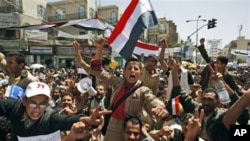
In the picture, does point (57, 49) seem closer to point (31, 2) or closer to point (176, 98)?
point (31, 2)

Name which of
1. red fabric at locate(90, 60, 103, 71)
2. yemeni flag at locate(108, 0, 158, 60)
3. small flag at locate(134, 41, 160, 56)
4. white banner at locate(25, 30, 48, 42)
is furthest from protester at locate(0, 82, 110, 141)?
white banner at locate(25, 30, 48, 42)

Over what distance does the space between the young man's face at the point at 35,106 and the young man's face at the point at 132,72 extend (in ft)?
3.09

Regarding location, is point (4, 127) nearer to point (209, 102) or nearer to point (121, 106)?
point (121, 106)

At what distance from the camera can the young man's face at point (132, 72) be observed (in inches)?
128

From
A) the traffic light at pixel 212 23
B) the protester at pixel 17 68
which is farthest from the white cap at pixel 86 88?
the traffic light at pixel 212 23

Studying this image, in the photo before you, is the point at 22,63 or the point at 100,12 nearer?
the point at 22,63

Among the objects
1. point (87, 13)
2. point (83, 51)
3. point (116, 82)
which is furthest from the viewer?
point (87, 13)

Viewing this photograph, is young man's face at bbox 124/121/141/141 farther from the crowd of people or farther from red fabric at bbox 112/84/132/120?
red fabric at bbox 112/84/132/120

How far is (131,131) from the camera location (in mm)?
3150

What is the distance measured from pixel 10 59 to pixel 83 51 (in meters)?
24.0

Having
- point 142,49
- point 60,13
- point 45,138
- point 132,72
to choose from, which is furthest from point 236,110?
point 60,13

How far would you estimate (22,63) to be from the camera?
175 inches

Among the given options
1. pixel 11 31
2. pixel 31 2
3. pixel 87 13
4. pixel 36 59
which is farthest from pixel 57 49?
pixel 87 13

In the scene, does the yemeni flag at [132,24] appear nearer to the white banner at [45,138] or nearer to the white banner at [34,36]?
the white banner at [45,138]
